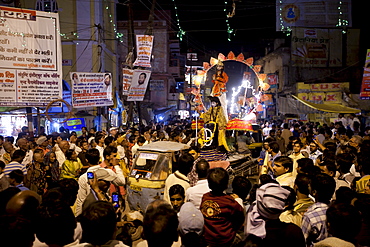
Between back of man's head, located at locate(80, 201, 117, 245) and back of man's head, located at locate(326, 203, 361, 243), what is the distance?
210 centimetres

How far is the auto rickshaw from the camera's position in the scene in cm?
698

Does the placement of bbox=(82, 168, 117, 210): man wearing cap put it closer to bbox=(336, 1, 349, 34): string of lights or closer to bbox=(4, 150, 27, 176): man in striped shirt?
bbox=(4, 150, 27, 176): man in striped shirt

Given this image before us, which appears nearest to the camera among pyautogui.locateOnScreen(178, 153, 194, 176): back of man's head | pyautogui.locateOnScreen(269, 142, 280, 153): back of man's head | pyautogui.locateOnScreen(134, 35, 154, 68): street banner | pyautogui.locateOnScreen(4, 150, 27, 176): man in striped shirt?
pyautogui.locateOnScreen(178, 153, 194, 176): back of man's head

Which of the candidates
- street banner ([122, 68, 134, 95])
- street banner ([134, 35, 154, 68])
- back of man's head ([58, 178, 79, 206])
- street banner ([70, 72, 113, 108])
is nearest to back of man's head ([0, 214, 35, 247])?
back of man's head ([58, 178, 79, 206])

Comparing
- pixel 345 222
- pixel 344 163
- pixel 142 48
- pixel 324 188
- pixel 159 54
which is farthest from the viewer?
pixel 159 54

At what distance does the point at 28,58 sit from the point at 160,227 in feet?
27.2

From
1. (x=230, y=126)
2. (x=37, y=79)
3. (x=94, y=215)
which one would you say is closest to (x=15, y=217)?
(x=94, y=215)

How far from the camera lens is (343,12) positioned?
29.2 metres

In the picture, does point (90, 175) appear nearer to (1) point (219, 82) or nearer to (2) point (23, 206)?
(2) point (23, 206)

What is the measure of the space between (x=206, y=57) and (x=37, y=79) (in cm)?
7145

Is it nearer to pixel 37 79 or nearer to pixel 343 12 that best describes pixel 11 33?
pixel 37 79

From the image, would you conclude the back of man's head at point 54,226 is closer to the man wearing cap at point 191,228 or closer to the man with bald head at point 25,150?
the man wearing cap at point 191,228

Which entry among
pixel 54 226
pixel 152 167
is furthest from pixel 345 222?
pixel 152 167

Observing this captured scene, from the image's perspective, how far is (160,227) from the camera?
2.73m
